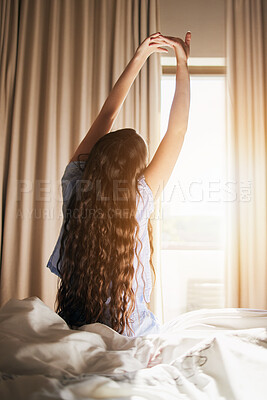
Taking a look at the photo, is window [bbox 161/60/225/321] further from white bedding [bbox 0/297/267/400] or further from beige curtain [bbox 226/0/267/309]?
white bedding [bbox 0/297/267/400]

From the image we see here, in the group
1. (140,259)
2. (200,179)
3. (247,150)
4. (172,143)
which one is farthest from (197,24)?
(140,259)

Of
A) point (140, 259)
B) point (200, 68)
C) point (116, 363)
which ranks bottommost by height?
point (116, 363)

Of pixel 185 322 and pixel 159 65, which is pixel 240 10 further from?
pixel 185 322

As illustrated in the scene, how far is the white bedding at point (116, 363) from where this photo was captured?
1.87ft

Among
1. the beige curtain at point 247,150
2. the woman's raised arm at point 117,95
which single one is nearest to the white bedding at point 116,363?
the woman's raised arm at point 117,95

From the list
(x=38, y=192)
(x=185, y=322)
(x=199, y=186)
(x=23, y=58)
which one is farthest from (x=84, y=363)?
(x=23, y=58)

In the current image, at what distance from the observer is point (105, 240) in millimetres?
1113

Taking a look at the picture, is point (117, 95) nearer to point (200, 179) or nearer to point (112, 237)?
point (112, 237)

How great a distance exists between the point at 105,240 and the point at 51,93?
1.87 meters

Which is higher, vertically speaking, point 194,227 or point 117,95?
point 117,95

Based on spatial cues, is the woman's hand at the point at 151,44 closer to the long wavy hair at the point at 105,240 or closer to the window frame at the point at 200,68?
the long wavy hair at the point at 105,240

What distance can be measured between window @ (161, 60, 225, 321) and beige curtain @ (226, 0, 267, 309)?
126 mm

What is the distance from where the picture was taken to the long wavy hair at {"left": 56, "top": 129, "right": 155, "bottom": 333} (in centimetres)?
108

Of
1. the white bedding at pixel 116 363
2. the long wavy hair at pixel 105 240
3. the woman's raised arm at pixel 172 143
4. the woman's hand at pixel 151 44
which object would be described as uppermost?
the woman's hand at pixel 151 44
